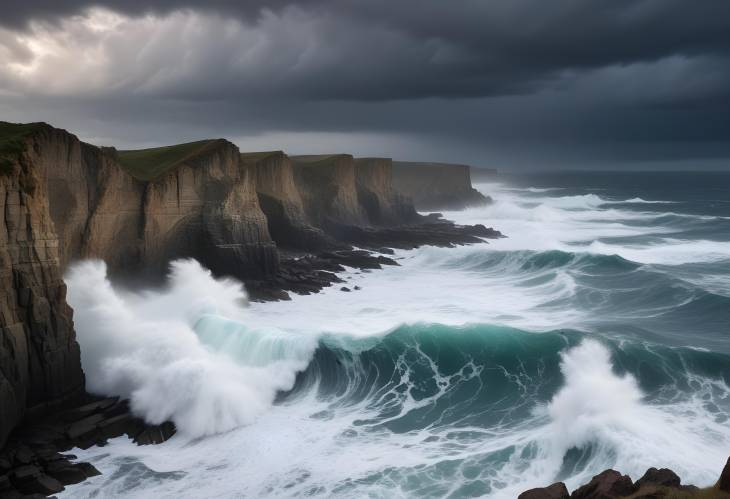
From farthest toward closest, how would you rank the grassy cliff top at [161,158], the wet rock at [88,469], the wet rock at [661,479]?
the grassy cliff top at [161,158] < the wet rock at [88,469] < the wet rock at [661,479]

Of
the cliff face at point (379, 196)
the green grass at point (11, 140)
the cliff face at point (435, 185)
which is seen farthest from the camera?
the cliff face at point (435, 185)

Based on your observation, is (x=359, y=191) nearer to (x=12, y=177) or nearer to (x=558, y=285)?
(x=558, y=285)

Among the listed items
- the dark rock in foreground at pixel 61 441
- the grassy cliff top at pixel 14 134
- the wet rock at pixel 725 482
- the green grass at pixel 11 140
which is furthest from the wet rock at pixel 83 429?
the wet rock at pixel 725 482

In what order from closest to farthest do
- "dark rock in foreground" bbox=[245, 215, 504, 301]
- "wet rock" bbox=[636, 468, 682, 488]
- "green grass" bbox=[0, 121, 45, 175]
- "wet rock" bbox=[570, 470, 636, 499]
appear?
"wet rock" bbox=[570, 470, 636, 499] → "wet rock" bbox=[636, 468, 682, 488] → "green grass" bbox=[0, 121, 45, 175] → "dark rock in foreground" bbox=[245, 215, 504, 301]

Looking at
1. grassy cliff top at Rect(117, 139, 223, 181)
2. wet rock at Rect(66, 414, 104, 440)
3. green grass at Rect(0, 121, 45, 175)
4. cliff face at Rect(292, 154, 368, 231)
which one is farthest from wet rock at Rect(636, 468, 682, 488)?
cliff face at Rect(292, 154, 368, 231)

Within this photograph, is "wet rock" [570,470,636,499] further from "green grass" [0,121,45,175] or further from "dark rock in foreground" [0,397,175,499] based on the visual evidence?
"green grass" [0,121,45,175]

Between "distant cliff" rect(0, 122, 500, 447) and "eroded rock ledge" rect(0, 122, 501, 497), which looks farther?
"distant cliff" rect(0, 122, 500, 447)

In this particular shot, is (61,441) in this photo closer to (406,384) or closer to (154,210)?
(406,384)

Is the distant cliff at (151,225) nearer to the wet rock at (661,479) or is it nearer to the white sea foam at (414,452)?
the white sea foam at (414,452)
